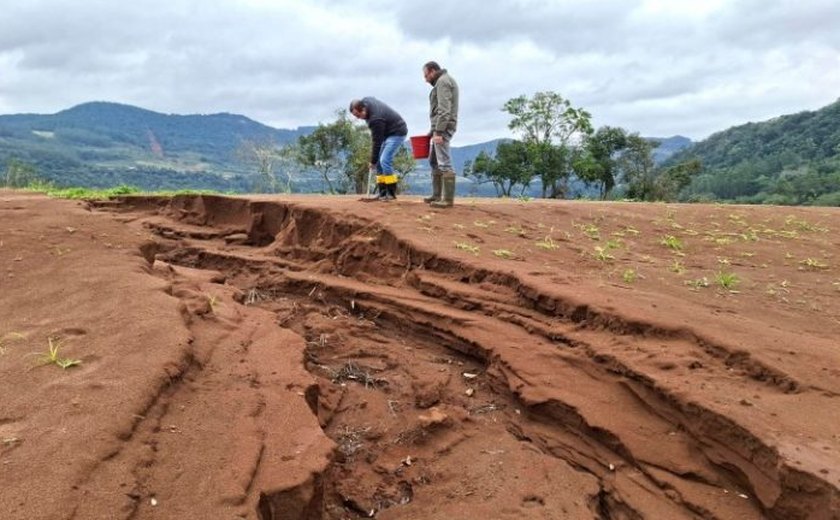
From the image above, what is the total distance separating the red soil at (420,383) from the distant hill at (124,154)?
33.5m

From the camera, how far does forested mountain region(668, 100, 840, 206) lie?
1368 inches

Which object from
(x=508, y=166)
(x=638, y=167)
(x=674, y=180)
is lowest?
(x=674, y=180)

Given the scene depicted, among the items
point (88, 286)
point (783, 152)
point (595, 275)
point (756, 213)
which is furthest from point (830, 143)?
point (88, 286)

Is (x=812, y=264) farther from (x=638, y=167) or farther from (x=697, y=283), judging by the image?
(x=638, y=167)

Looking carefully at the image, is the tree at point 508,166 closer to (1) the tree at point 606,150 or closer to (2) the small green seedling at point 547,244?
(1) the tree at point 606,150

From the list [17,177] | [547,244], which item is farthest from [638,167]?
[547,244]

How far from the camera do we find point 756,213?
1053cm

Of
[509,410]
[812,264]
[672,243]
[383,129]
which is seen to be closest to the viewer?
[509,410]

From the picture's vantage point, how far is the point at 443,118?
26.8 feet

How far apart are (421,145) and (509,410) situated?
5.05 m

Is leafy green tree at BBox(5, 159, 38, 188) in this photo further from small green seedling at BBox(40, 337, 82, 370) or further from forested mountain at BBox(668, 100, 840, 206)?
forested mountain at BBox(668, 100, 840, 206)

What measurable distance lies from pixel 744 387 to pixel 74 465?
11.2 ft

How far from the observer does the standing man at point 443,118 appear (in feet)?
26.8

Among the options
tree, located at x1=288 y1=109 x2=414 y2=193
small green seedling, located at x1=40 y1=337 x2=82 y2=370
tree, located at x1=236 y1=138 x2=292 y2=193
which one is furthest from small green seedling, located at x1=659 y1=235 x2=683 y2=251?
tree, located at x1=236 y1=138 x2=292 y2=193
